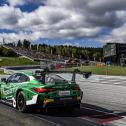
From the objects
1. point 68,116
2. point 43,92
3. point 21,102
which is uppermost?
point 43,92

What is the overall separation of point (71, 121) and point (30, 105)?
160cm

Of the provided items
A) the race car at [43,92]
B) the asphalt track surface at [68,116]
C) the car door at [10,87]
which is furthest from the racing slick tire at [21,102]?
the car door at [10,87]

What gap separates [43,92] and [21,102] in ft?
3.47

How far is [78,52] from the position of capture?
150 m

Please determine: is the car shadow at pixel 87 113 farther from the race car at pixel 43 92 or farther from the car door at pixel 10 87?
the car door at pixel 10 87

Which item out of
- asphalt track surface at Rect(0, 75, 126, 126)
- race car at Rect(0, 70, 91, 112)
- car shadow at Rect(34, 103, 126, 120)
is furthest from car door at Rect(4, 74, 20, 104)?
car shadow at Rect(34, 103, 126, 120)

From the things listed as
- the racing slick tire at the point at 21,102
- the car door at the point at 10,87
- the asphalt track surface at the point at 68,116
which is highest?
the car door at the point at 10,87

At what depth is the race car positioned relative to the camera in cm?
995

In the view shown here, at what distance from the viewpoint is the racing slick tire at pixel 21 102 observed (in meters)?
10.4

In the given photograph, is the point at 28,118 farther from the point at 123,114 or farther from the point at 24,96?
the point at 123,114

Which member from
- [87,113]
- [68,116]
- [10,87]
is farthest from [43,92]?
[10,87]

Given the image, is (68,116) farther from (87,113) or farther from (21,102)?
(21,102)

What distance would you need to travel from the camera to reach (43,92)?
993 centimetres

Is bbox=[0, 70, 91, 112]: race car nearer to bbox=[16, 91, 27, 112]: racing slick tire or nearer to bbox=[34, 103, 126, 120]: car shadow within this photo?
bbox=[16, 91, 27, 112]: racing slick tire
